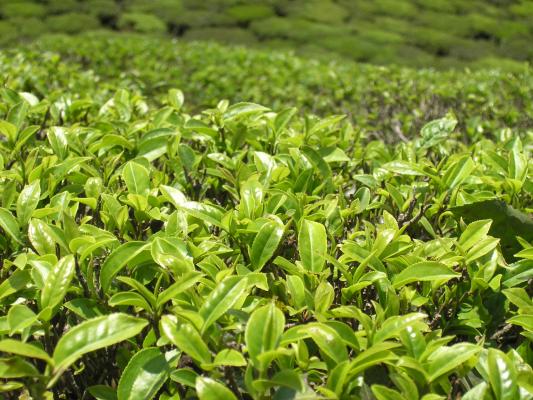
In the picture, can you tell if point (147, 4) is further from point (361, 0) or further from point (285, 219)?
point (285, 219)

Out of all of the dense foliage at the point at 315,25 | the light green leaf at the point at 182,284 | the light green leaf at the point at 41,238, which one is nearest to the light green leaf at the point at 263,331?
the light green leaf at the point at 182,284

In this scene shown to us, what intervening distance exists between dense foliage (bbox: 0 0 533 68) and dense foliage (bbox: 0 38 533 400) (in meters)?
11.6

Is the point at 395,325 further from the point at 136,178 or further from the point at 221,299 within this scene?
the point at 136,178

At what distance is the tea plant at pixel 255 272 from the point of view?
3.63 feet

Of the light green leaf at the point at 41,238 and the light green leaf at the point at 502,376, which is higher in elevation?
the light green leaf at the point at 41,238

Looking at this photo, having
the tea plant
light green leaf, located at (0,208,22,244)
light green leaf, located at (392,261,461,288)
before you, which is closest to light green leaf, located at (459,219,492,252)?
the tea plant

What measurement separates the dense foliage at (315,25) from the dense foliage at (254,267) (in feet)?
37.9

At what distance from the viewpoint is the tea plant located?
1.11 m

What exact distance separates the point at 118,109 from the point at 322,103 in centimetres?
312

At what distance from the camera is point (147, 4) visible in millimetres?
15719

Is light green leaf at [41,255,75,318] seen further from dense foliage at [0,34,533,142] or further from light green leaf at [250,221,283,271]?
dense foliage at [0,34,533,142]

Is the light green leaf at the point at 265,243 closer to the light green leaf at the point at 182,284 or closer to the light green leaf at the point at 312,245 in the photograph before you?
the light green leaf at the point at 312,245

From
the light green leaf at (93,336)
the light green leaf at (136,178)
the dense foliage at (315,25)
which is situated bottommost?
the dense foliage at (315,25)

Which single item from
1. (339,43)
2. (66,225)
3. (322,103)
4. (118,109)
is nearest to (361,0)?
(339,43)
